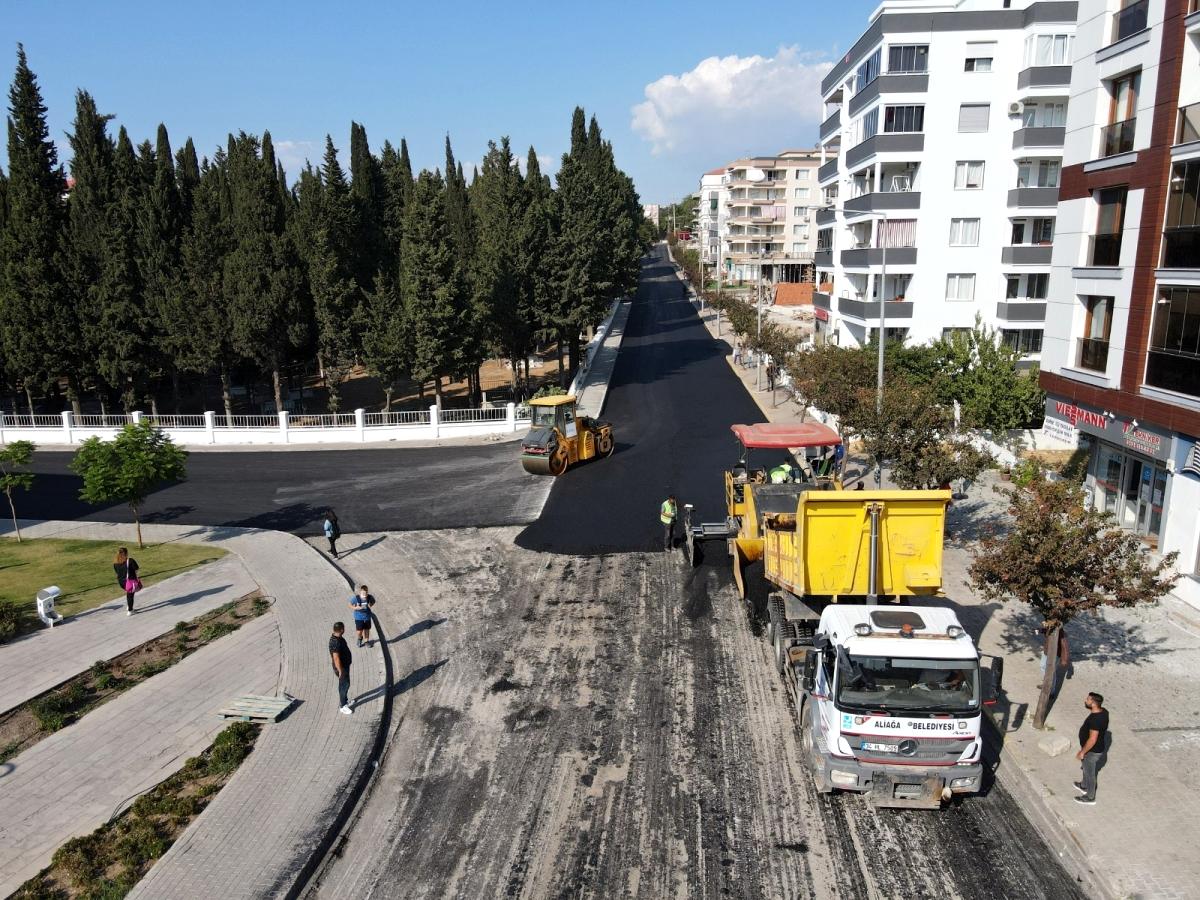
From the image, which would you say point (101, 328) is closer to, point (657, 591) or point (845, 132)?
point (657, 591)

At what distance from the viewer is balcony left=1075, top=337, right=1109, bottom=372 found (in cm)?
1911

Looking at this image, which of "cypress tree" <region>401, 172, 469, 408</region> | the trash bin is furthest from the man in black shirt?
"cypress tree" <region>401, 172, 469, 408</region>

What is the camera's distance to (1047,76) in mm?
33875

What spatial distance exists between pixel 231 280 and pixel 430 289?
9419mm

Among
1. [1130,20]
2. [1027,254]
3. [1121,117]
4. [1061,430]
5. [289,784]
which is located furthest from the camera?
[1027,254]

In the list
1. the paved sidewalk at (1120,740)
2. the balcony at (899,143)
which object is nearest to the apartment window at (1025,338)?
the balcony at (899,143)

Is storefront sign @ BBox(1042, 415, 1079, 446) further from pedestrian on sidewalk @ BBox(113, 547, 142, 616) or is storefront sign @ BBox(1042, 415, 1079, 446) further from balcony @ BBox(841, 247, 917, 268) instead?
pedestrian on sidewalk @ BBox(113, 547, 142, 616)

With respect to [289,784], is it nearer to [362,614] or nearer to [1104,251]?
[362,614]

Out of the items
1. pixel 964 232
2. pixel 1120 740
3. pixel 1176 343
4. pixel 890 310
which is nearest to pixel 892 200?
pixel 964 232

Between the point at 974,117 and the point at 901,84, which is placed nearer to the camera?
the point at 974,117

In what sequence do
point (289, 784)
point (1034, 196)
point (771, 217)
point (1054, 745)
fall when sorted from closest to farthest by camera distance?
point (289, 784), point (1054, 745), point (1034, 196), point (771, 217)

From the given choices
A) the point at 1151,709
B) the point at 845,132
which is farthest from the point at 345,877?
the point at 845,132

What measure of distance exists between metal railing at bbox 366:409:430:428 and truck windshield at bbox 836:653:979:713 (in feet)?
91.6

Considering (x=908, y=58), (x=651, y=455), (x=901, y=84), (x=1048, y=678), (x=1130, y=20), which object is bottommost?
(x=651, y=455)
